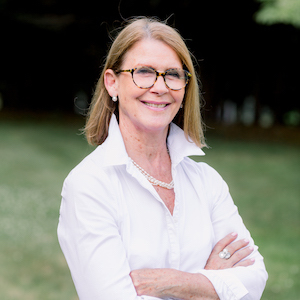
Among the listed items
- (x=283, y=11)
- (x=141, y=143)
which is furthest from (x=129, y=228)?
(x=283, y=11)

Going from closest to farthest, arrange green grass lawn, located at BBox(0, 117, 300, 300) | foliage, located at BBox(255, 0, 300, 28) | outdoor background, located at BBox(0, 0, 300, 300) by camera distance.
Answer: green grass lawn, located at BBox(0, 117, 300, 300)
outdoor background, located at BBox(0, 0, 300, 300)
foliage, located at BBox(255, 0, 300, 28)

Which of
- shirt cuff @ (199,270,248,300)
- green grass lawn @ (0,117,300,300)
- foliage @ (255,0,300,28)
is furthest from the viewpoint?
foliage @ (255,0,300,28)

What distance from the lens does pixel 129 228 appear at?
217 cm

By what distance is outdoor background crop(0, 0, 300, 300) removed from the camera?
6.84 meters

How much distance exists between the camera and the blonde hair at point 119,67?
2311 mm

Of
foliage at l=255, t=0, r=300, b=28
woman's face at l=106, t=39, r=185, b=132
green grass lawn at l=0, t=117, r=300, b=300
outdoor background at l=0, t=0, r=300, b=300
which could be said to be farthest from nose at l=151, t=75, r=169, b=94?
foliage at l=255, t=0, r=300, b=28

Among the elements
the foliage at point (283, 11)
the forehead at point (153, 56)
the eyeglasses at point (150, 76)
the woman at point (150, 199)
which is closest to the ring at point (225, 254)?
the woman at point (150, 199)

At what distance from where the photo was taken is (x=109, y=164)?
2248 millimetres

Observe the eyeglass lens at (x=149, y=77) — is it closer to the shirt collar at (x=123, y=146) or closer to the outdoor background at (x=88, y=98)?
the shirt collar at (x=123, y=146)

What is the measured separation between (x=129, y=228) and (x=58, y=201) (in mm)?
7020

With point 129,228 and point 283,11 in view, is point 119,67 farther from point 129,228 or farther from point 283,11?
point 283,11

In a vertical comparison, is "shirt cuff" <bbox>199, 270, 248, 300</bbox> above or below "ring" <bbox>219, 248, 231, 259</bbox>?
below

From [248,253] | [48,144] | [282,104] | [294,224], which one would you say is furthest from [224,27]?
[248,253]

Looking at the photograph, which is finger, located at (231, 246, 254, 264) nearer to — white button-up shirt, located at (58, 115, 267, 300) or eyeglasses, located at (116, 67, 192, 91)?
white button-up shirt, located at (58, 115, 267, 300)
